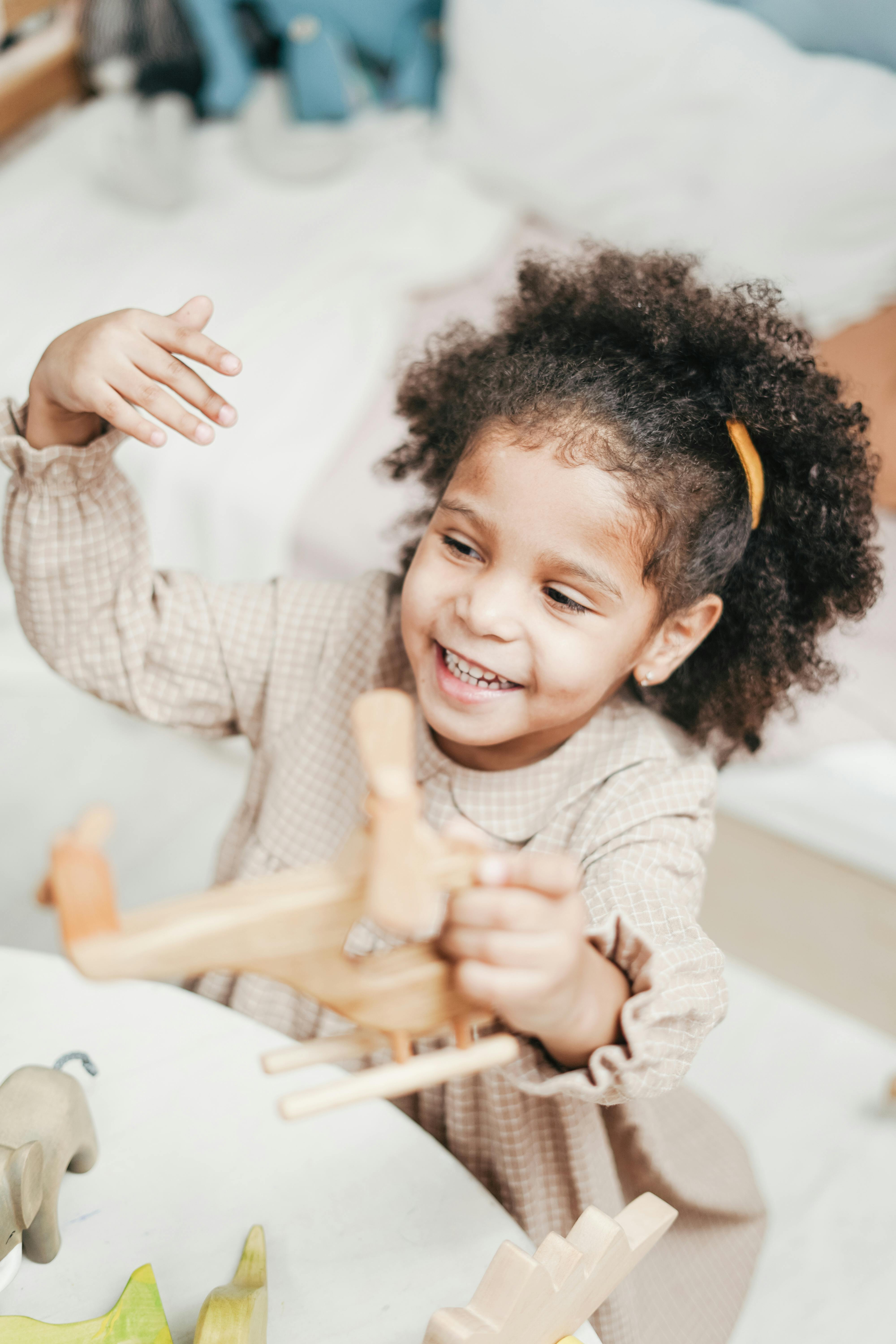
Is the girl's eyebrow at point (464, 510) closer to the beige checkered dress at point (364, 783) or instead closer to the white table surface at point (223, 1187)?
the beige checkered dress at point (364, 783)

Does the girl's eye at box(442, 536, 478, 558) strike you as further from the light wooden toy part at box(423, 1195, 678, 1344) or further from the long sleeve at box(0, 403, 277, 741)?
the light wooden toy part at box(423, 1195, 678, 1344)

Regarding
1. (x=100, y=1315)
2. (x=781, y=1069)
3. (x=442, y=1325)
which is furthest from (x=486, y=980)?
(x=781, y=1069)

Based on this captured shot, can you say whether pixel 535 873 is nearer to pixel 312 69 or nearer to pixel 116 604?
pixel 116 604

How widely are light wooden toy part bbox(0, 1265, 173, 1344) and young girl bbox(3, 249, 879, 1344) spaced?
21 centimetres

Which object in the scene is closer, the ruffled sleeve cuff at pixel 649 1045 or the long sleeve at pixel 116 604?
the ruffled sleeve cuff at pixel 649 1045

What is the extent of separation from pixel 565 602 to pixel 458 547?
0.07 m

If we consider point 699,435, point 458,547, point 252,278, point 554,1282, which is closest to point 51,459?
point 458,547

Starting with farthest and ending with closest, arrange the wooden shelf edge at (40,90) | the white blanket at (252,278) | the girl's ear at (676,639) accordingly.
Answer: the wooden shelf edge at (40,90)
the white blanket at (252,278)
the girl's ear at (676,639)

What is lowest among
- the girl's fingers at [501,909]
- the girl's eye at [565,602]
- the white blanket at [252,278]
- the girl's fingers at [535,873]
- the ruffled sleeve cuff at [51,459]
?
the white blanket at [252,278]

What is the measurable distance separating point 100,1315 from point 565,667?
398 mm

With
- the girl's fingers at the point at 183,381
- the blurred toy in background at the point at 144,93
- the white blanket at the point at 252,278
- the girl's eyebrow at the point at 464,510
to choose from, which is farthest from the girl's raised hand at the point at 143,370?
the blurred toy in background at the point at 144,93

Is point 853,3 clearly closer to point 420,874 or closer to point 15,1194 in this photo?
point 420,874

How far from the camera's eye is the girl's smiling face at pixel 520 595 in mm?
587

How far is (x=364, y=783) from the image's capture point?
0.77 m
